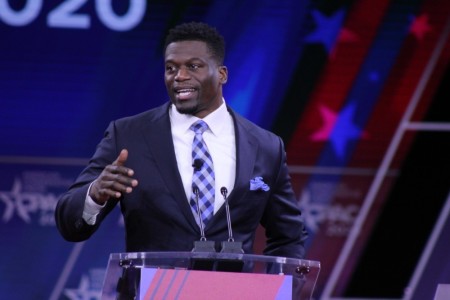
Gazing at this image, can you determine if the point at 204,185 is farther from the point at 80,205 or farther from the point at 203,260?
the point at 203,260

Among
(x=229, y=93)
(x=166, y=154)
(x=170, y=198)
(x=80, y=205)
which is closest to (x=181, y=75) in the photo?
(x=166, y=154)

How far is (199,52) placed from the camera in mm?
3242

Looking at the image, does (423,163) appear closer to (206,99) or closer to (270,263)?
(206,99)

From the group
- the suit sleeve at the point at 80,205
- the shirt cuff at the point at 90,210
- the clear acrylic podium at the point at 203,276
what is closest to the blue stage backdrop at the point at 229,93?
the suit sleeve at the point at 80,205

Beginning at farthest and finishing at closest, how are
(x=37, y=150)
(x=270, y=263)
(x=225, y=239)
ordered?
(x=37, y=150)
(x=225, y=239)
(x=270, y=263)

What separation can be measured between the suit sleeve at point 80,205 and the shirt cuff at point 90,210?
14 mm

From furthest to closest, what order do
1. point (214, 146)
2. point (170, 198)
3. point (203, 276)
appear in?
point (214, 146) < point (170, 198) < point (203, 276)

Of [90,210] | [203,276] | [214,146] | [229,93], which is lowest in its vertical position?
[203,276]

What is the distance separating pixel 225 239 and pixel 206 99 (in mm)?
449

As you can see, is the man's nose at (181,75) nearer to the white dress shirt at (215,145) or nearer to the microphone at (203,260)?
the white dress shirt at (215,145)

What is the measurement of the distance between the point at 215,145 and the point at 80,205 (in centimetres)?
53

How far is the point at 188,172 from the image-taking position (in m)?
3.16

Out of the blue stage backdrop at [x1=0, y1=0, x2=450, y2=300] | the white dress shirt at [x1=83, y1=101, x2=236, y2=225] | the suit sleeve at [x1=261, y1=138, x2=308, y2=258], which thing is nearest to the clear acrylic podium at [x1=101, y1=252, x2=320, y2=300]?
the white dress shirt at [x1=83, y1=101, x2=236, y2=225]

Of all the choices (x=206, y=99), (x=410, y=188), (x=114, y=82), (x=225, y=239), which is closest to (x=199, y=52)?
(x=206, y=99)
